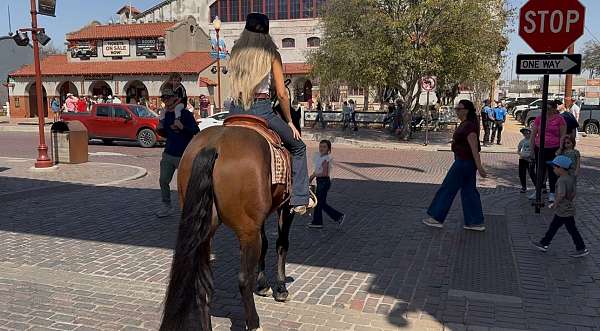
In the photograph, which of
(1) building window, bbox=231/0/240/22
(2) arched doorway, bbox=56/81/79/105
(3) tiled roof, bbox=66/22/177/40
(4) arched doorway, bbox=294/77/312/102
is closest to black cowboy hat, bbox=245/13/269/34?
(3) tiled roof, bbox=66/22/177/40

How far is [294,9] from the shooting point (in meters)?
52.1

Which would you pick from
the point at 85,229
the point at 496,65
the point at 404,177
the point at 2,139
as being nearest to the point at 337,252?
the point at 85,229

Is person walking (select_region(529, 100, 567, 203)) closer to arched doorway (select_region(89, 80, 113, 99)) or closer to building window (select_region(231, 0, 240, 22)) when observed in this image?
arched doorway (select_region(89, 80, 113, 99))

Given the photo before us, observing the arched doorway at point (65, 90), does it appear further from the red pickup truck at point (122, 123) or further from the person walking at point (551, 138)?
the person walking at point (551, 138)

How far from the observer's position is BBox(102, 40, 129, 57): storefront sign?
3966 cm

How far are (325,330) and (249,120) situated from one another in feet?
6.05

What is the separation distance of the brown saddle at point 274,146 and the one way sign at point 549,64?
5.80 metres

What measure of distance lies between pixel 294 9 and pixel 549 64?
4683cm

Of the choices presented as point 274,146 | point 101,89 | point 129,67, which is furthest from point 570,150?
point 101,89

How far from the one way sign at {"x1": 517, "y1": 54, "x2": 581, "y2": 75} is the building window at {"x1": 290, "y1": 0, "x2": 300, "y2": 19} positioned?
4618 cm

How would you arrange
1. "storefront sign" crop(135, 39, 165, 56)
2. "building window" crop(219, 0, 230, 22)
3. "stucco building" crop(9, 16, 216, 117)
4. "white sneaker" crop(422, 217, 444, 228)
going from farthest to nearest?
1. "building window" crop(219, 0, 230, 22)
2. "storefront sign" crop(135, 39, 165, 56)
3. "stucco building" crop(9, 16, 216, 117)
4. "white sneaker" crop(422, 217, 444, 228)

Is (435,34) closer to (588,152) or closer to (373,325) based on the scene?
(588,152)

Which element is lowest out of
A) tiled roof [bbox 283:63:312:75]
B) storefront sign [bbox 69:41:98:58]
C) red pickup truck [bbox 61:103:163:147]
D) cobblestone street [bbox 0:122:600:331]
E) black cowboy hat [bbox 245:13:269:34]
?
cobblestone street [bbox 0:122:600:331]

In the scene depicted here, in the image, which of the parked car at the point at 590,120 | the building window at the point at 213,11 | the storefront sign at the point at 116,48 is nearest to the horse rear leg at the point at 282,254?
the parked car at the point at 590,120
